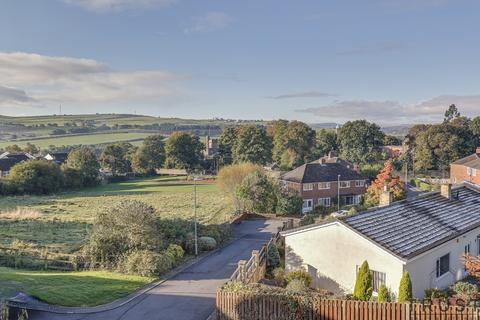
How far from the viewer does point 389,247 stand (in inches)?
728

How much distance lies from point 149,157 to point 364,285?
95323 mm

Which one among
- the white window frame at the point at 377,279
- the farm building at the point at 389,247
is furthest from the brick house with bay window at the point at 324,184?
the white window frame at the point at 377,279

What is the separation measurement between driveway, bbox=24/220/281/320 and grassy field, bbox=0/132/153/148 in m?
138

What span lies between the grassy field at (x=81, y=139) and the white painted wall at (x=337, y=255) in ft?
478

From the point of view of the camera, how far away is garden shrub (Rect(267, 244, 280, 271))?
81.1ft

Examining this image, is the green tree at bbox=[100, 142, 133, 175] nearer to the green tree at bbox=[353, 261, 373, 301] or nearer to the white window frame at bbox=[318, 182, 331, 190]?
the white window frame at bbox=[318, 182, 331, 190]

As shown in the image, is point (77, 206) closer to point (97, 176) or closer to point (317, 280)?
point (97, 176)

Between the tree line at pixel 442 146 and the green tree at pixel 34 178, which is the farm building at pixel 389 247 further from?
the green tree at pixel 34 178

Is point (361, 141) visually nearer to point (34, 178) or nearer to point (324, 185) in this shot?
point (324, 185)

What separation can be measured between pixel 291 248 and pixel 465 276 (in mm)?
9821

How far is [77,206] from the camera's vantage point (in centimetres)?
5991

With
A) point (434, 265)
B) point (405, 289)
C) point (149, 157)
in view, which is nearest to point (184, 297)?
point (405, 289)

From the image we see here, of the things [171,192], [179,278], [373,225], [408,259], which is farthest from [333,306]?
[171,192]

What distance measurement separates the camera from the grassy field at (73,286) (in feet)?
64.8
